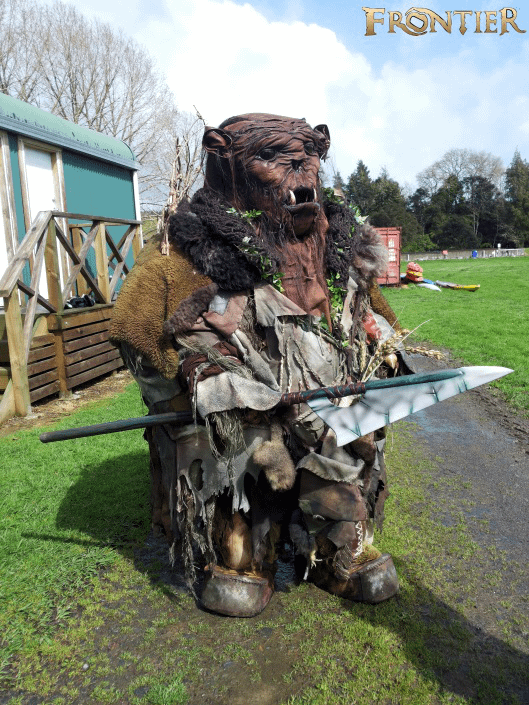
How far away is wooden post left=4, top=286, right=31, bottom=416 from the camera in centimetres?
571

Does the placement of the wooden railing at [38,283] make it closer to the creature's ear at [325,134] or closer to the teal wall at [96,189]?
the teal wall at [96,189]

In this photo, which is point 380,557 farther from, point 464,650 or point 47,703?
point 47,703

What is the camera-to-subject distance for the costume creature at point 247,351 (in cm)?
249

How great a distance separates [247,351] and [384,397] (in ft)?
2.21

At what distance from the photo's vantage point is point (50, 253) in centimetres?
671

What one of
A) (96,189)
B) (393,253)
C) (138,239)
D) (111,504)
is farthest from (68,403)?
(393,253)

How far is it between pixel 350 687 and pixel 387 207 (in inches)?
1543

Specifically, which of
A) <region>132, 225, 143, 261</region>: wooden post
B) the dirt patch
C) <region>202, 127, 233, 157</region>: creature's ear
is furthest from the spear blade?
<region>132, 225, 143, 261</region>: wooden post

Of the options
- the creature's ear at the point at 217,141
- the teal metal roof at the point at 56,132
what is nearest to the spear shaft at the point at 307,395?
the creature's ear at the point at 217,141

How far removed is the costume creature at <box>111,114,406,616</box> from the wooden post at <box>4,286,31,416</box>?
345cm

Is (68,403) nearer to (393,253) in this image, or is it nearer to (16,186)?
(16,186)

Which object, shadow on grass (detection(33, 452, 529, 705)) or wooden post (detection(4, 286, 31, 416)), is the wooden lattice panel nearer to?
wooden post (detection(4, 286, 31, 416))

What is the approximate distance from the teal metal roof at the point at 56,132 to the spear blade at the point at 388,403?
6723mm

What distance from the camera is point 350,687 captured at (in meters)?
2.16
